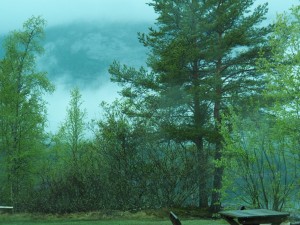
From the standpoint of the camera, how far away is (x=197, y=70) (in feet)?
100

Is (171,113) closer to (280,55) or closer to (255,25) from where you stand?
(255,25)

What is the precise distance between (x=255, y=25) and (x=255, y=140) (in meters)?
13.4

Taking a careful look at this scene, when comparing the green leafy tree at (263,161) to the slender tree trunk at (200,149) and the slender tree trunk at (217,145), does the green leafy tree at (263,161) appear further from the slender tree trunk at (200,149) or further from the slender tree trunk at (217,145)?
the slender tree trunk at (217,145)

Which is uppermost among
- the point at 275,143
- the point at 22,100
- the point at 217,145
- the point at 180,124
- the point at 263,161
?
the point at 22,100

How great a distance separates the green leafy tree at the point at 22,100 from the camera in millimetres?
32594

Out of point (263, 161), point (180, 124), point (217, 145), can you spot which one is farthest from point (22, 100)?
point (263, 161)

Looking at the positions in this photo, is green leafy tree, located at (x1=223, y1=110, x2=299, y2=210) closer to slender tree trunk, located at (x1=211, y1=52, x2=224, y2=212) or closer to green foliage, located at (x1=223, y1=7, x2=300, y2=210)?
green foliage, located at (x1=223, y1=7, x2=300, y2=210)

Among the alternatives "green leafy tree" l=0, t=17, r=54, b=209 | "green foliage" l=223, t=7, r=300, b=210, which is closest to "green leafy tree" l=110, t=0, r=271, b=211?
"green leafy tree" l=0, t=17, r=54, b=209

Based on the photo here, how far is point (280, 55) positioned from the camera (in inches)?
784

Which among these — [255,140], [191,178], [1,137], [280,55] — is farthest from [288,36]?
[1,137]

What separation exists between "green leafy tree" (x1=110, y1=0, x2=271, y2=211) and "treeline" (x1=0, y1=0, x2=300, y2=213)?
0.07 m

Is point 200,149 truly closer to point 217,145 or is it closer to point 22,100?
point 217,145

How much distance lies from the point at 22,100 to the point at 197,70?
34.5 feet

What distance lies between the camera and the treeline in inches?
750
